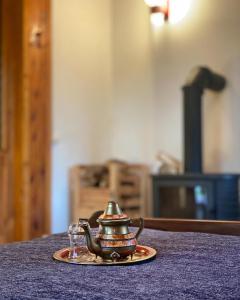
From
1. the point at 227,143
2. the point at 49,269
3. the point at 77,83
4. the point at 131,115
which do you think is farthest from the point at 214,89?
the point at 49,269

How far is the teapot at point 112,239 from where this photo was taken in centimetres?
130

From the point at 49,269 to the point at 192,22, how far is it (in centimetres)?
380

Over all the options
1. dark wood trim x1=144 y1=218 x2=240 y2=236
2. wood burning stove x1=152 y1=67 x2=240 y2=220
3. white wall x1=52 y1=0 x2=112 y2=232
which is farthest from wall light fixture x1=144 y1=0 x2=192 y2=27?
dark wood trim x1=144 y1=218 x2=240 y2=236

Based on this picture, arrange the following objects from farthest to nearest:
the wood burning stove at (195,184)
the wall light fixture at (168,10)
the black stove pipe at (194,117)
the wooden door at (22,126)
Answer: the wall light fixture at (168,10) → the wooden door at (22,126) → the black stove pipe at (194,117) → the wood burning stove at (195,184)

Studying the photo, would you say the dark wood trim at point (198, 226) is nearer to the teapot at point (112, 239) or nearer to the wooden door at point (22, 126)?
the teapot at point (112, 239)

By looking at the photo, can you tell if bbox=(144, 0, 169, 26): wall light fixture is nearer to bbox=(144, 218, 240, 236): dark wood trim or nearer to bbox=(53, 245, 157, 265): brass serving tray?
bbox=(144, 218, 240, 236): dark wood trim

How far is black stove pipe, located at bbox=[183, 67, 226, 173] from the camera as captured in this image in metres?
4.03

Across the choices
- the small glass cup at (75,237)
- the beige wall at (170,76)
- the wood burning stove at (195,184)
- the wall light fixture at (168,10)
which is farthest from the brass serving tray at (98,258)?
the wall light fixture at (168,10)

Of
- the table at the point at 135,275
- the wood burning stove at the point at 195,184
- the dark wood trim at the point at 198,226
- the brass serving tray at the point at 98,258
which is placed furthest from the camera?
the wood burning stove at the point at 195,184

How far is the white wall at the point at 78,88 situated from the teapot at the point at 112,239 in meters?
3.26

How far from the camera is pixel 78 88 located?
192 inches

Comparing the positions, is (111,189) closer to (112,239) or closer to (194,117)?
(194,117)

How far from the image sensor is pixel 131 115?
5062 millimetres

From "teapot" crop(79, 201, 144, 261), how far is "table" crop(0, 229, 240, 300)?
0.07 metres
